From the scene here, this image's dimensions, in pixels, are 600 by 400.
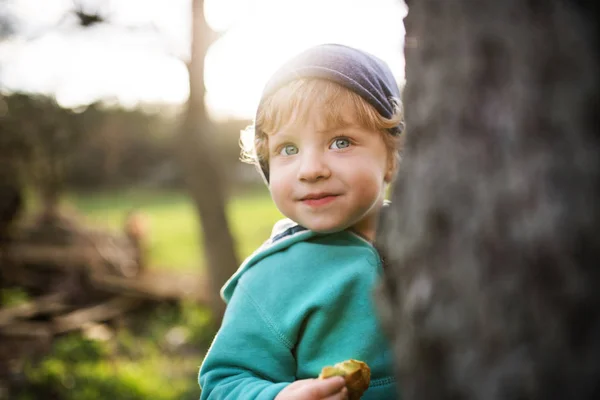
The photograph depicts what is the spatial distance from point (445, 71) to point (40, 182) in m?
8.98

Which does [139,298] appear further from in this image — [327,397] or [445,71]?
[445,71]

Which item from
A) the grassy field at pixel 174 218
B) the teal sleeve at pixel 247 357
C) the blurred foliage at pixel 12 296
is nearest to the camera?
the teal sleeve at pixel 247 357

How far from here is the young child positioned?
1.65 meters

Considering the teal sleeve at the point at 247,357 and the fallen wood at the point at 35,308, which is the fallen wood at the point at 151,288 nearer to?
the fallen wood at the point at 35,308

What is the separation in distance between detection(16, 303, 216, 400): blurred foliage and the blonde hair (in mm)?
3860

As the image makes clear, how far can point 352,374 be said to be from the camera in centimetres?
143

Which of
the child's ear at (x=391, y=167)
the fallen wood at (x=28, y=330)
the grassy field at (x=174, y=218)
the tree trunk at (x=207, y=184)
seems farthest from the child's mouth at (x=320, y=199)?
the grassy field at (x=174, y=218)

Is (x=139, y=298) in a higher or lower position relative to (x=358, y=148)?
lower

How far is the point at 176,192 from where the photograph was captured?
67.8ft

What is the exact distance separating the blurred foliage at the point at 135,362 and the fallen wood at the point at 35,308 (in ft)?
2.45

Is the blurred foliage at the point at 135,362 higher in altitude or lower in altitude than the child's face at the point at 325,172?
lower

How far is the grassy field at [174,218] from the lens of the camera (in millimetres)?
11586

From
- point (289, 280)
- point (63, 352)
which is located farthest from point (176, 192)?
point (289, 280)

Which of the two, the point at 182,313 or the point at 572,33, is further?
the point at 182,313
